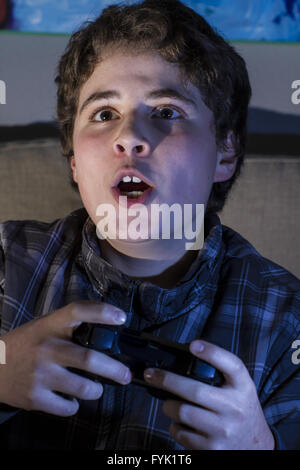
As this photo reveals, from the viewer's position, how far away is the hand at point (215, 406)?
433mm

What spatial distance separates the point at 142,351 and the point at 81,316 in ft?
0.22

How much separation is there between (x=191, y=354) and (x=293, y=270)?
1.52 ft

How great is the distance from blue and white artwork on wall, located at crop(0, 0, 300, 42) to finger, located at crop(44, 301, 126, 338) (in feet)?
1.71

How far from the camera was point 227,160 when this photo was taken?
0.68 meters

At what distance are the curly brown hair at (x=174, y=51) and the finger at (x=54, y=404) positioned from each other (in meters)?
0.36

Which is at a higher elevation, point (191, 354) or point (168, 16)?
point (168, 16)

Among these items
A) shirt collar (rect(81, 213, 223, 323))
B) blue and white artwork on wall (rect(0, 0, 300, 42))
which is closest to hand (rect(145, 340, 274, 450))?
shirt collar (rect(81, 213, 223, 323))

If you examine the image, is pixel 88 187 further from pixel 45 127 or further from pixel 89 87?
pixel 45 127

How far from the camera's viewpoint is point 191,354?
432 mm

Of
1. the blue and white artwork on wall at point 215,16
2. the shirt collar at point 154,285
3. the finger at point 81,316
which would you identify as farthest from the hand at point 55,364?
the blue and white artwork on wall at point 215,16

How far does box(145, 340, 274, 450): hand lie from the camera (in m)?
0.43

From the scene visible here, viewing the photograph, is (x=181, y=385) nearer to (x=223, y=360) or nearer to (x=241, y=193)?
(x=223, y=360)

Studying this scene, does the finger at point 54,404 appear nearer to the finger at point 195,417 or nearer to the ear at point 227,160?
the finger at point 195,417
